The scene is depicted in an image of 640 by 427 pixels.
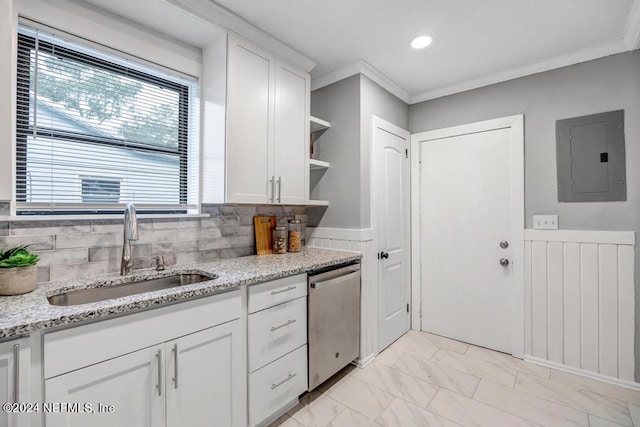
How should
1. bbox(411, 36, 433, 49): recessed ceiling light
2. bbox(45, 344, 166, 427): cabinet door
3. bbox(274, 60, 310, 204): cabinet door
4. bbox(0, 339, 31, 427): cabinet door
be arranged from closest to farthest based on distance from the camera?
bbox(0, 339, 31, 427): cabinet door, bbox(45, 344, 166, 427): cabinet door, bbox(411, 36, 433, 49): recessed ceiling light, bbox(274, 60, 310, 204): cabinet door

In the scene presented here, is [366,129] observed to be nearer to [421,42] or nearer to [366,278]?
[421,42]

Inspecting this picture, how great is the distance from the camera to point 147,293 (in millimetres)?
1312

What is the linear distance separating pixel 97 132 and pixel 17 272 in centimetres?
83

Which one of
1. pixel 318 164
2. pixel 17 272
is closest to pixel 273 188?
pixel 318 164

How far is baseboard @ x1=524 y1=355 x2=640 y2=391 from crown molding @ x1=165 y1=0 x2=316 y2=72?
3.06 m

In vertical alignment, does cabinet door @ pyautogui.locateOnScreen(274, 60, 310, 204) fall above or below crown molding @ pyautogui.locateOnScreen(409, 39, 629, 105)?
below

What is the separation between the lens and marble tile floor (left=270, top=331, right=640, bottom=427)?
1.80m

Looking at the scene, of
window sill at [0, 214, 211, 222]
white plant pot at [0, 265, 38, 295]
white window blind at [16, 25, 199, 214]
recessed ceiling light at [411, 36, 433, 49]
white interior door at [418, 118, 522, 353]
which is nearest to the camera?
white plant pot at [0, 265, 38, 295]

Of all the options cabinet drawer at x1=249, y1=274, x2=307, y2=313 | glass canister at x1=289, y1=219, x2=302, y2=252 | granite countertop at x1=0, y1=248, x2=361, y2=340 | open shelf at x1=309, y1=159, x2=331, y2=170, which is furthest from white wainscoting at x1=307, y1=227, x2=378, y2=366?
cabinet drawer at x1=249, y1=274, x2=307, y2=313

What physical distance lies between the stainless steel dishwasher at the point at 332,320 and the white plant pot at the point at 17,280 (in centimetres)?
138

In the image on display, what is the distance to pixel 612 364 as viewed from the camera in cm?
216

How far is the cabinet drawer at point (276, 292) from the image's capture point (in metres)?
1.65

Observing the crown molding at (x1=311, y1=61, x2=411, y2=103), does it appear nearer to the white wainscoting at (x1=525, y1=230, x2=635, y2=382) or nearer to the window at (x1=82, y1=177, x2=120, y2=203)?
the white wainscoting at (x1=525, y1=230, x2=635, y2=382)

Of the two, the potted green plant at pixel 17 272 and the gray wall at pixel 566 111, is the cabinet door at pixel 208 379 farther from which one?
the gray wall at pixel 566 111
